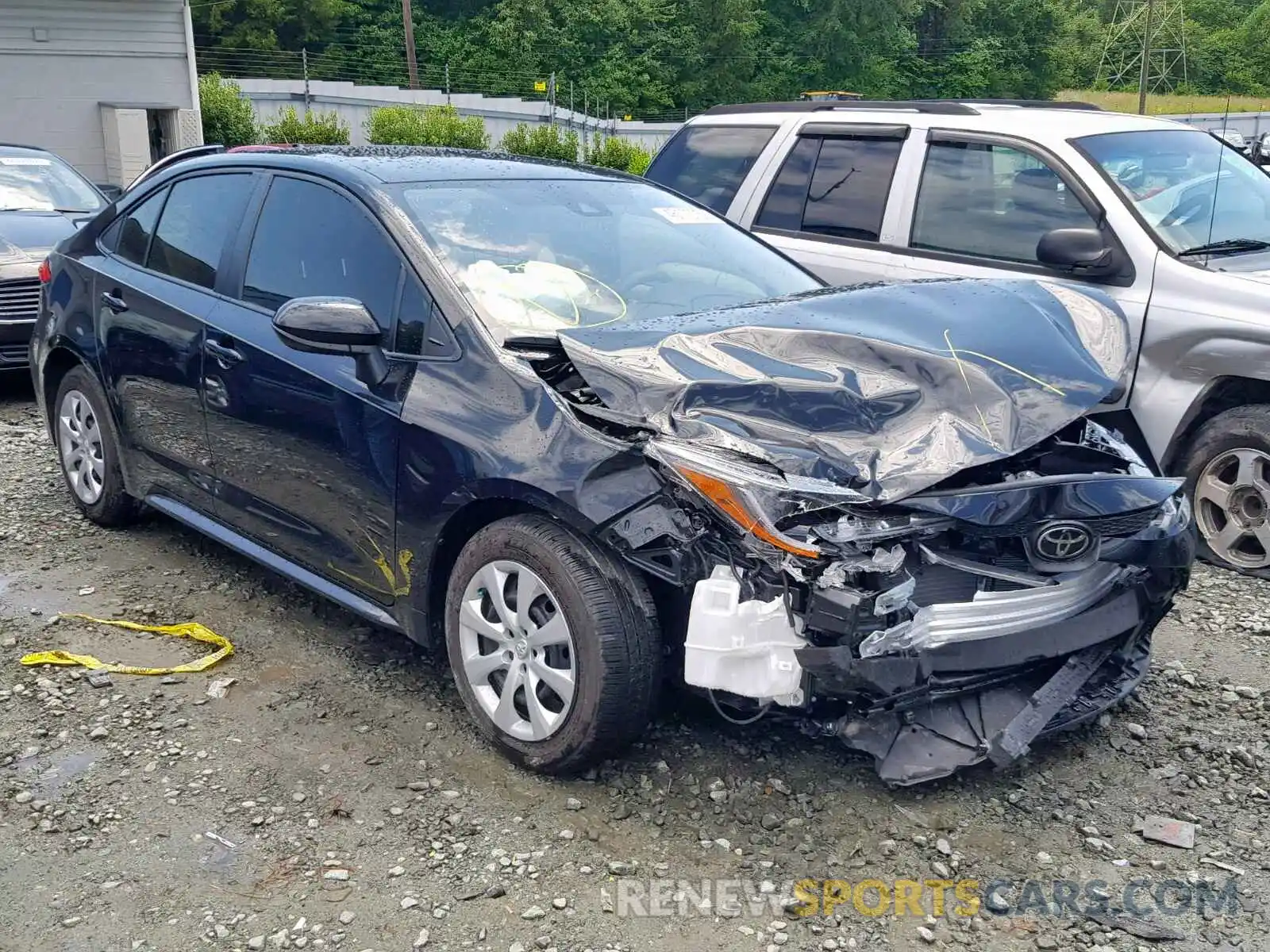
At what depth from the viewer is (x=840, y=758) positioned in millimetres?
3488

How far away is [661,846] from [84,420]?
3.59 metres

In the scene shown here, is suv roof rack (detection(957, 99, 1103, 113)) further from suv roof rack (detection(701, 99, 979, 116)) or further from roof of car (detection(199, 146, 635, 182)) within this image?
roof of car (detection(199, 146, 635, 182))

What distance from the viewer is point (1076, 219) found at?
5398mm

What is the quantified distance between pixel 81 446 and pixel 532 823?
3336mm

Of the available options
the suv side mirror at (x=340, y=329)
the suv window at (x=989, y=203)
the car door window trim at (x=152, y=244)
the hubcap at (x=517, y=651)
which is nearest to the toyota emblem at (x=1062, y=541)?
the hubcap at (x=517, y=651)

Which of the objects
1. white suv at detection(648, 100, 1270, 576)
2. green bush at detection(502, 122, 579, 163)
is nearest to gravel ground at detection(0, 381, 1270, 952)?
white suv at detection(648, 100, 1270, 576)

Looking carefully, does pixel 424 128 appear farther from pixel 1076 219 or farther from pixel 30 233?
pixel 1076 219

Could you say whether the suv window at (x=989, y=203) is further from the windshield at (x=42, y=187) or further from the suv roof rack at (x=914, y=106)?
the windshield at (x=42, y=187)

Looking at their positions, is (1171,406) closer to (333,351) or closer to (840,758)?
(840,758)

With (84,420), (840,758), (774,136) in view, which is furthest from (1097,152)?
(84,420)

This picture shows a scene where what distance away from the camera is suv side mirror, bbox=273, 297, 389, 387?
3572 mm

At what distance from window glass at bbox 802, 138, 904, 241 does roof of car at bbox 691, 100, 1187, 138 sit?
153 millimetres

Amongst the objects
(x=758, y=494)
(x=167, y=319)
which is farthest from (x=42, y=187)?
(x=758, y=494)

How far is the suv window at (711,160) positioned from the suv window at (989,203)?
1142 millimetres
